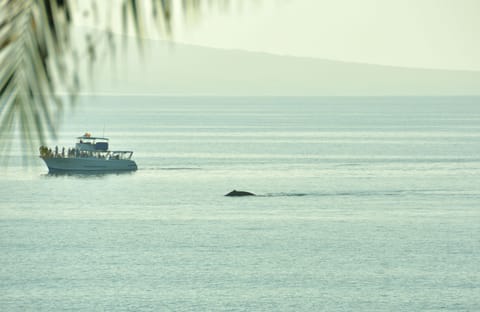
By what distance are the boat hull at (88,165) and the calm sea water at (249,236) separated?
1.36 m

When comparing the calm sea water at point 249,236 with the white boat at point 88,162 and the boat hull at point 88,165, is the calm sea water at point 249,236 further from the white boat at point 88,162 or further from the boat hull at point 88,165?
the white boat at point 88,162

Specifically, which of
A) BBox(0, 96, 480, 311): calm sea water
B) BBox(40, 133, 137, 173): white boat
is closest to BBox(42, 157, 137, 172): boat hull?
BBox(40, 133, 137, 173): white boat

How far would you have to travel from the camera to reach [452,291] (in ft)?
214

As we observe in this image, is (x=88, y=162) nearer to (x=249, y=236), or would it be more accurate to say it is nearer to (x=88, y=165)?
(x=88, y=165)

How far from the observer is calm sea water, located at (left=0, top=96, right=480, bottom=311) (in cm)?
6638

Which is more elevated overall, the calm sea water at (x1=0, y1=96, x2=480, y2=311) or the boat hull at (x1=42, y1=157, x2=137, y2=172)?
the boat hull at (x1=42, y1=157, x2=137, y2=172)

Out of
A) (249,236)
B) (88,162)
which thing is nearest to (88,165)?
(88,162)

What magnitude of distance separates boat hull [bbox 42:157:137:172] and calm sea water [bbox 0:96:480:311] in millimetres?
1358

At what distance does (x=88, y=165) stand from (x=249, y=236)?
47364mm

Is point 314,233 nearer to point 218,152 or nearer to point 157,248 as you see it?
point 157,248

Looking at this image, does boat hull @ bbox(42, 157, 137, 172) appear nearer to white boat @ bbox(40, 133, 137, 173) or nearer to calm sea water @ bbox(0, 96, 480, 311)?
white boat @ bbox(40, 133, 137, 173)

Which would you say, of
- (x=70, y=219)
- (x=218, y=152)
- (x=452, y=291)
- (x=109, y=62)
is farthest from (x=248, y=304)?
(x=218, y=152)

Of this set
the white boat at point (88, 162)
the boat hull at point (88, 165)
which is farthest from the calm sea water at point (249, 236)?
the white boat at point (88, 162)

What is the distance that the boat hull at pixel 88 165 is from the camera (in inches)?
4855
